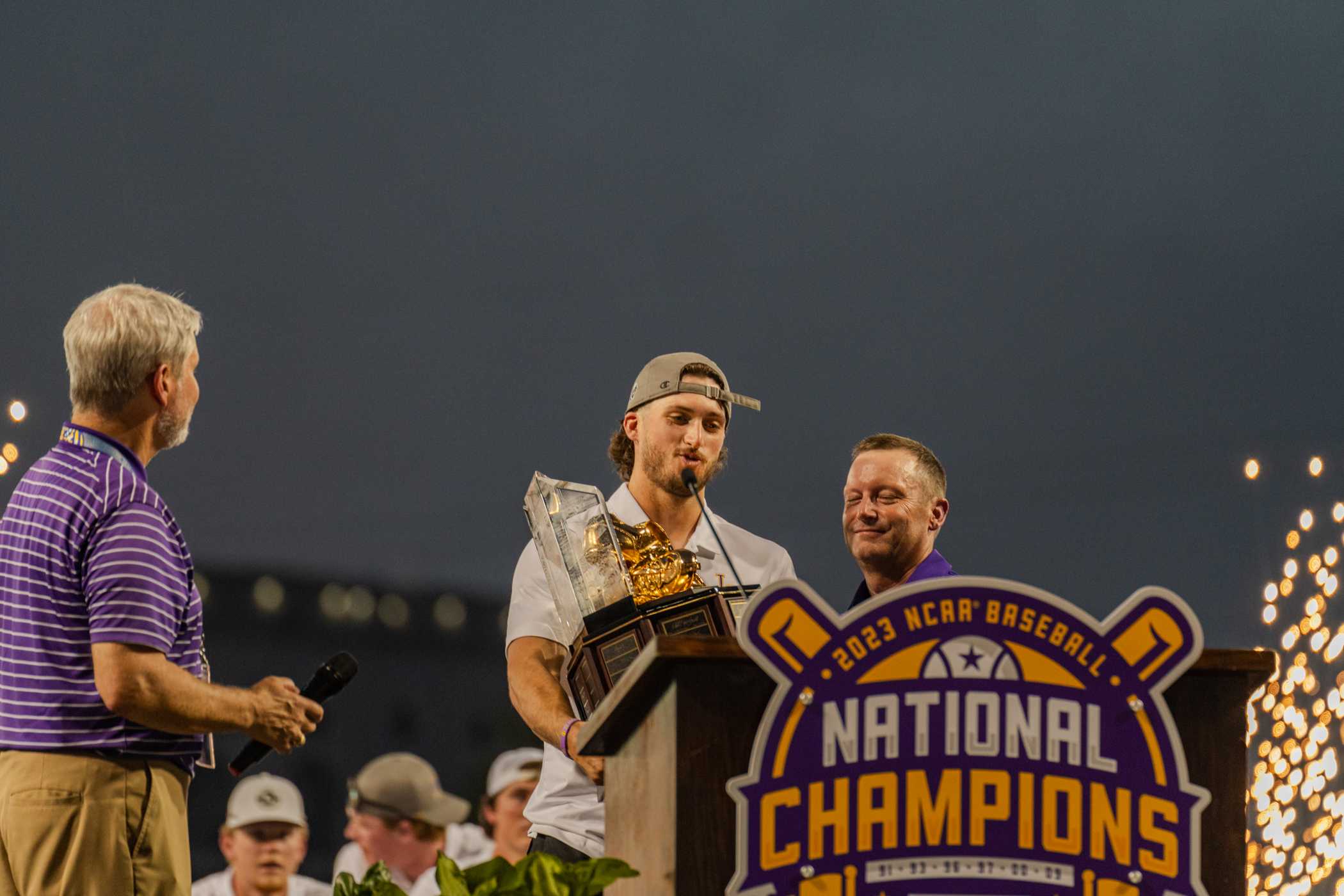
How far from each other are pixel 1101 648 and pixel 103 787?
4.28 feet

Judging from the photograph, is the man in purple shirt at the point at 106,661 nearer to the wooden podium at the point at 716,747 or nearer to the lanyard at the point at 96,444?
the lanyard at the point at 96,444

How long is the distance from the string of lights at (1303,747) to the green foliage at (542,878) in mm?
5758

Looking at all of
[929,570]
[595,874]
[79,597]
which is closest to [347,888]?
[595,874]

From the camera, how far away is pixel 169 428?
7.81ft

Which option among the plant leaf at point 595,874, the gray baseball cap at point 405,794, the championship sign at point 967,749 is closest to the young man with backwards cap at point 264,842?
the gray baseball cap at point 405,794

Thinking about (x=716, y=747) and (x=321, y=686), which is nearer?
(x=716, y=747)

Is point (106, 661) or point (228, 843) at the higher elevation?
point (228, 843)

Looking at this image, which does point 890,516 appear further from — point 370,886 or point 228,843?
point 228,843

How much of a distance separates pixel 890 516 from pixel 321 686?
4.01ft

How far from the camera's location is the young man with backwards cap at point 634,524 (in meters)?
2.86

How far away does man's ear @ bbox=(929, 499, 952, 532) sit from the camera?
3186 millimetres

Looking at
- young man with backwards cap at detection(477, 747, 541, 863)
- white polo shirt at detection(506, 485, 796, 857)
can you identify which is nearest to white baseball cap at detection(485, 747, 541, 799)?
young man with backwards cap at detection(477, 747, 541, 863)

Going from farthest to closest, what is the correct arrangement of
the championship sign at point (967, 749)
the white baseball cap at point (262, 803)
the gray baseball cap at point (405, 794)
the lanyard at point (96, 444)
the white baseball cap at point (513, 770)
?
the white baseball cap at point (513, 770)
the gray baseball cap at point (405, 794)
the white baseball cap at point (262, 803)
the lanyard at point (96, 444)
the championship sign at point (967, 749)

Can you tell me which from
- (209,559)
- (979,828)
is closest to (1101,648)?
(979,828)
